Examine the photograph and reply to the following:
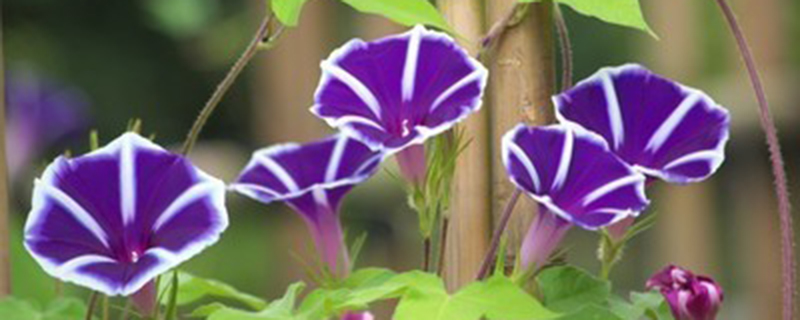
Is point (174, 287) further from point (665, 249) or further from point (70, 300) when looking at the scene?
point (665, 249)

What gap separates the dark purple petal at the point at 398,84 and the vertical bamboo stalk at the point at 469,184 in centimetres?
6

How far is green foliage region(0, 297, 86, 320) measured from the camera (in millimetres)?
802

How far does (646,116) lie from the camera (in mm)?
798

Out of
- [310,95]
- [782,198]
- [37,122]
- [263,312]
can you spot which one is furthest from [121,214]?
[310,95]

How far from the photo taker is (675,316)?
0.79m

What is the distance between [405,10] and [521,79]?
0.29 ft

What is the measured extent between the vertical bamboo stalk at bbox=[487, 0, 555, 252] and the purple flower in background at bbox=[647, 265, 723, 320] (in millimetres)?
80

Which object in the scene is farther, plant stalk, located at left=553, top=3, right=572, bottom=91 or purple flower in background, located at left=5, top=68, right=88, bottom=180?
purple flower in background, located at left=5, top=68, right=88, bottom=180

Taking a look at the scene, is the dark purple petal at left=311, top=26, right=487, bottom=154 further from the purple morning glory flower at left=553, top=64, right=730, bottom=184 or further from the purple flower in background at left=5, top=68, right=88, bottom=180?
the purple flower in background at left=5, top=68, right=88, bottom=180

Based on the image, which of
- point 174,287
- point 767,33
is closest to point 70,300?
point 174,287

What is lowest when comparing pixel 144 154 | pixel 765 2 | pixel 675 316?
pixel 765 2

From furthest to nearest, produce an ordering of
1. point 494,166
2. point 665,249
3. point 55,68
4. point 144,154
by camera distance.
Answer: point 55,68, point 665,249, point 494,166, point 144,154

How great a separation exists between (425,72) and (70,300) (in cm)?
21

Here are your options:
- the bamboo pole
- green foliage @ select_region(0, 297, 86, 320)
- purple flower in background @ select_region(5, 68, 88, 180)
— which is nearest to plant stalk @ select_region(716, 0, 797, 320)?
green foliage @ select_region(0, 297, 86, 320)
